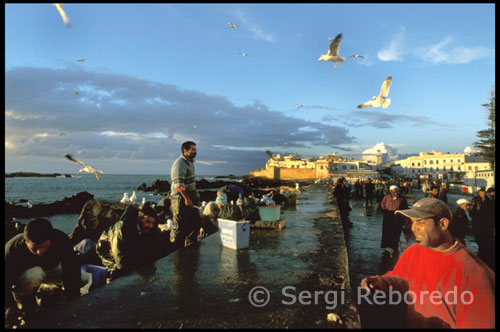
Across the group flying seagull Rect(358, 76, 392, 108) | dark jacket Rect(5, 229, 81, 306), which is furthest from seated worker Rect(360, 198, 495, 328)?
flying seagull Rect(358, 76, 392, 108)

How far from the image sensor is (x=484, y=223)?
6.16m

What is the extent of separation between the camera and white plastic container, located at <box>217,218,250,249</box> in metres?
4.39

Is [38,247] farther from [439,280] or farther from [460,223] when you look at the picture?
[460,223]

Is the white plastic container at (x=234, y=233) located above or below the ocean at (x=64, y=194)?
above

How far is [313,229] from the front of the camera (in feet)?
19.9

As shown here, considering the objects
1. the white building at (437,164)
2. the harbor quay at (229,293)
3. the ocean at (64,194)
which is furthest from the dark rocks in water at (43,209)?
the white building at (437,164)

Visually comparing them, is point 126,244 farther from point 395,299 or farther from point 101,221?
point 101,221

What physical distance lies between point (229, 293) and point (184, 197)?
2.08 metres

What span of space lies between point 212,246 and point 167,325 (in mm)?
2504

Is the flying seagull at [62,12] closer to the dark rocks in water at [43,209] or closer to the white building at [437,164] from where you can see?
the dark rocks in water at [43,209]

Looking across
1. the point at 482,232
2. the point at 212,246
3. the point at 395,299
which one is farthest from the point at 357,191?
the point at 395,299

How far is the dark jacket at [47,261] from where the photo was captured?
311 centimetres

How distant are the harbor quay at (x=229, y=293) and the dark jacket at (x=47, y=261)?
A: 53cm

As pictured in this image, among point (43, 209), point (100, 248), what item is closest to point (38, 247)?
point (100, 248)
